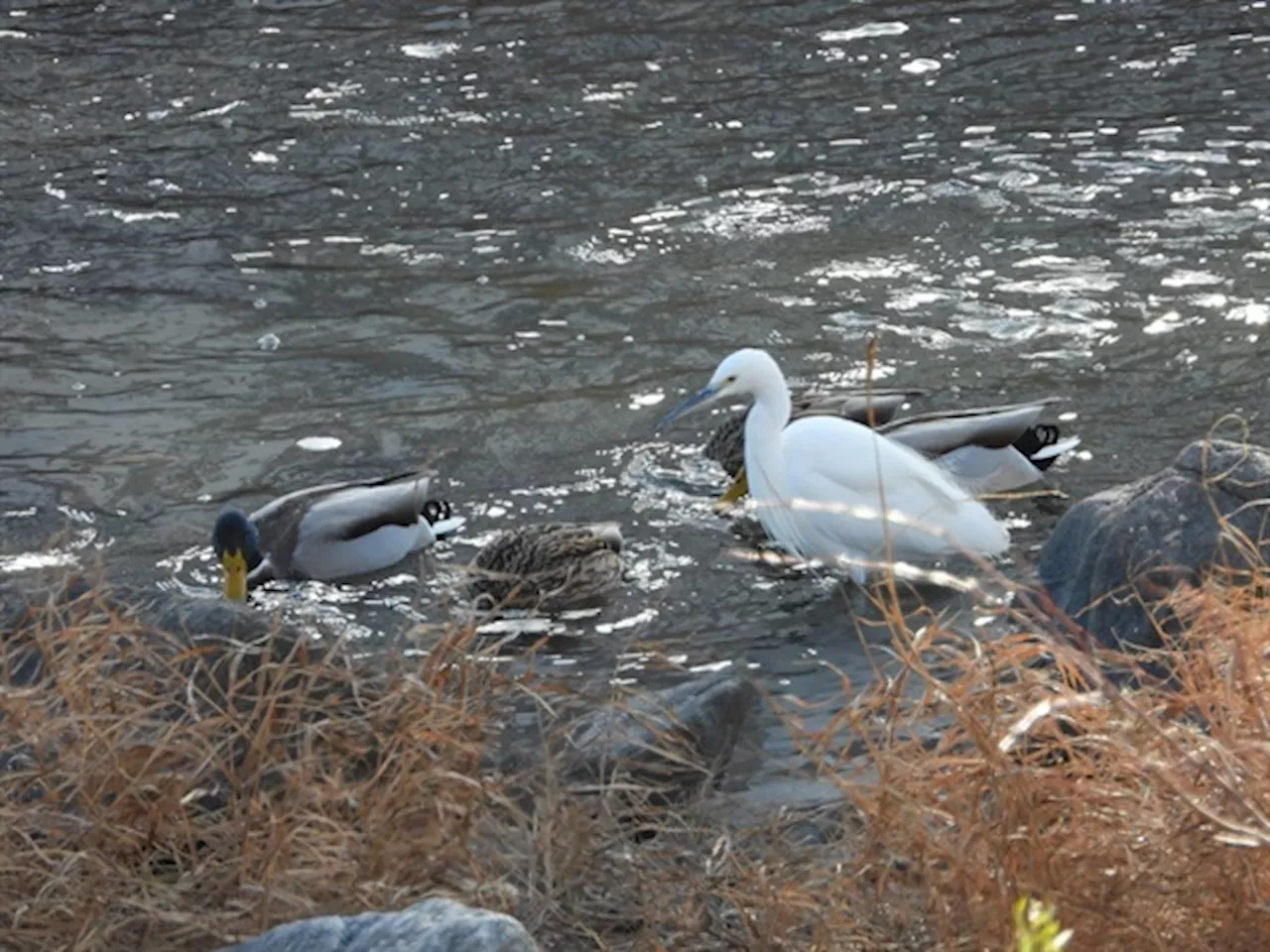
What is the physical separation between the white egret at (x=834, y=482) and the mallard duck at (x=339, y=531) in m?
1.10

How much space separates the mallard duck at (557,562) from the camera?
273 inches

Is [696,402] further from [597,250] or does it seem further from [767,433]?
[597,250]

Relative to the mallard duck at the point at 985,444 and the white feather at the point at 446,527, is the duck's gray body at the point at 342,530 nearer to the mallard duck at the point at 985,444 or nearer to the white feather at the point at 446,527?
the white feather at the point at 446,527

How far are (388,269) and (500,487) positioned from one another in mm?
2518

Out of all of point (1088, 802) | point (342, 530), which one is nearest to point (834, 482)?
point (342, 530)

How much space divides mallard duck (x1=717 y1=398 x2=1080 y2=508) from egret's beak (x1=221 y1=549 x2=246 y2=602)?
1.75m

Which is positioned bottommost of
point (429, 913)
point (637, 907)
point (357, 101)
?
point (357, 101)

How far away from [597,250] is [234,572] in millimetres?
3646

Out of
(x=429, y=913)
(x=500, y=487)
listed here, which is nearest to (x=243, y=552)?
(x=500, y=487)

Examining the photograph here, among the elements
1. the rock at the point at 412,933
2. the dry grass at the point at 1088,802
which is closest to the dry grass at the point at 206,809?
the rock at the point at 412,933

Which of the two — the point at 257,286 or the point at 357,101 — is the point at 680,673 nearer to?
the point at 257,286

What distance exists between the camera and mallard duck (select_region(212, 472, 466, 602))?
7.51 metres

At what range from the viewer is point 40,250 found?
10.6 metres

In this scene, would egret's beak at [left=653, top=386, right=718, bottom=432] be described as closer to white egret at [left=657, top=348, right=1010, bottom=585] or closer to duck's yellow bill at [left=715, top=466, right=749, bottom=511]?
white egret at [left=657, top=348, right=1010, bottom=585]
